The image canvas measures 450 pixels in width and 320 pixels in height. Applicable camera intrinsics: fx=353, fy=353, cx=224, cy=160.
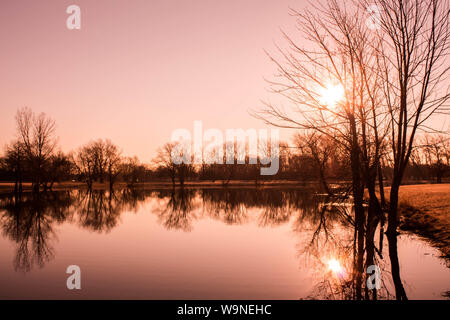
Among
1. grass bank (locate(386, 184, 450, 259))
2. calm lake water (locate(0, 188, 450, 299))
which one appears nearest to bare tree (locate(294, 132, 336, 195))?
calm lake water (locate(0, 188, 450, 299))

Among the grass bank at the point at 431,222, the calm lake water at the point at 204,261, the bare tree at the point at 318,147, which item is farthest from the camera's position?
the bare tree at the point at 318,147

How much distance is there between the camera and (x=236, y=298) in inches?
276

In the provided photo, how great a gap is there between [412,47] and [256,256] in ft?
26.7

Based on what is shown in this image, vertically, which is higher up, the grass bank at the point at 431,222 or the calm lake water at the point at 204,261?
the grass bank at the point at 431,222

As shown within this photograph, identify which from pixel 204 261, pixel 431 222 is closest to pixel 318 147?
pixel 431 222

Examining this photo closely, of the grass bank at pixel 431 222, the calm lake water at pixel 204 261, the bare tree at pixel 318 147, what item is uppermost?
the bare tree at pixel 318 147

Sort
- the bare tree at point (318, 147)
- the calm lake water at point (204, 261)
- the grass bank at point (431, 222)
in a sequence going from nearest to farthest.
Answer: the calm lake water at point (204, 261) < the grass bank at point (431, 222) < the bare tree at point (318, 147)

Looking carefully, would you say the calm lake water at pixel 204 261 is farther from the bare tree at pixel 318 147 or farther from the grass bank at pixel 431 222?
the bare tree at pixel 318 147

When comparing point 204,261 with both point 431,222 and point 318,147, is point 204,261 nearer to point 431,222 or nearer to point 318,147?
point 431,222

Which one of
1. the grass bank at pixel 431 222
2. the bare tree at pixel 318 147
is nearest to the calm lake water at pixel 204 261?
the grass bank at pixel 431 222

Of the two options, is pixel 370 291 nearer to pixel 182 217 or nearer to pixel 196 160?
pixel 182 217

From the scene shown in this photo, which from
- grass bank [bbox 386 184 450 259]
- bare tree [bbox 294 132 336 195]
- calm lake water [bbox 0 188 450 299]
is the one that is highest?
bare tree [bbox 294 132 336 195]

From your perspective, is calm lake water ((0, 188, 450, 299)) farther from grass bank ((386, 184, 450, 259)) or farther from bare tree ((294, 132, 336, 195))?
bare tree ((294, 132, 336, 195))
